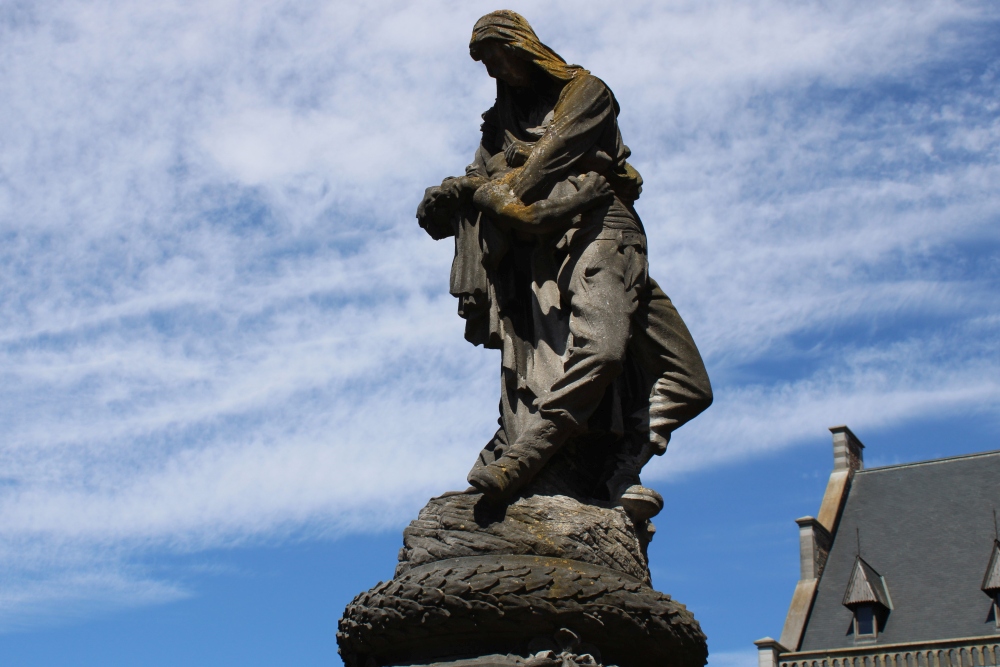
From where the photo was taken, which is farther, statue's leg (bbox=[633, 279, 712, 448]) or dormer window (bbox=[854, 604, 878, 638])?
dormer window (bbox=[854, 604, 878, 638])

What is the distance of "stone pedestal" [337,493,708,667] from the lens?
5312 mm

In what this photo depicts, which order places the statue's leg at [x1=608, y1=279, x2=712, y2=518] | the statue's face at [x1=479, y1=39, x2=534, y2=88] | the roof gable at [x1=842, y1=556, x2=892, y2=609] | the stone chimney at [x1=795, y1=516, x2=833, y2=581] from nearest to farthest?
the statue's leg at [x1=608, y1=279, x2=712, y2=518] → the statue's face at [x1=479, y1=39, x2=534, y2=88] → the roof gable at [x1=842, y1=556, x2=892, y2=609] → the stone chimney at [x1=795, y1=516, x2=833, y2=581]

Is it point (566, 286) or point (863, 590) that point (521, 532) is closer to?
point (566, 286)

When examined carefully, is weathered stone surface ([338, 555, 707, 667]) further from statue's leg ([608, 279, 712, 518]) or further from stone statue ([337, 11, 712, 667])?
statue's leg ([608, 279, 712, 518])

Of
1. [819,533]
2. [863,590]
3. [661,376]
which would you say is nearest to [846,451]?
[819,533]

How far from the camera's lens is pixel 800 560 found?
42.2 m

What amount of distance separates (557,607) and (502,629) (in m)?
0.25

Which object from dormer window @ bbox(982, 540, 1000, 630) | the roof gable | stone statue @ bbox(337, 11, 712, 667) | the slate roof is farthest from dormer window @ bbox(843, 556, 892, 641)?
stone statue @ bbox(337, 11, 712, 667)

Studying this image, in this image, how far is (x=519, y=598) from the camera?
17.3 ft

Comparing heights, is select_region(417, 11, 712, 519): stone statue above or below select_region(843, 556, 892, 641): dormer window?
below

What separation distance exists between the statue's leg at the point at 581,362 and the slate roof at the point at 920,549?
34.1 meters

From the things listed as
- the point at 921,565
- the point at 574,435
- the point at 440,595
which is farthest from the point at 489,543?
the point at 921,565

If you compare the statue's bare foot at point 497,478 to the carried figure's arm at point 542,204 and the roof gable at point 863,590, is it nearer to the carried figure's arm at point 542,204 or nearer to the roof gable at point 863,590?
the carried figure's arm at point 542,204

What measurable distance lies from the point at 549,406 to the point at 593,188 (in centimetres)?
111
